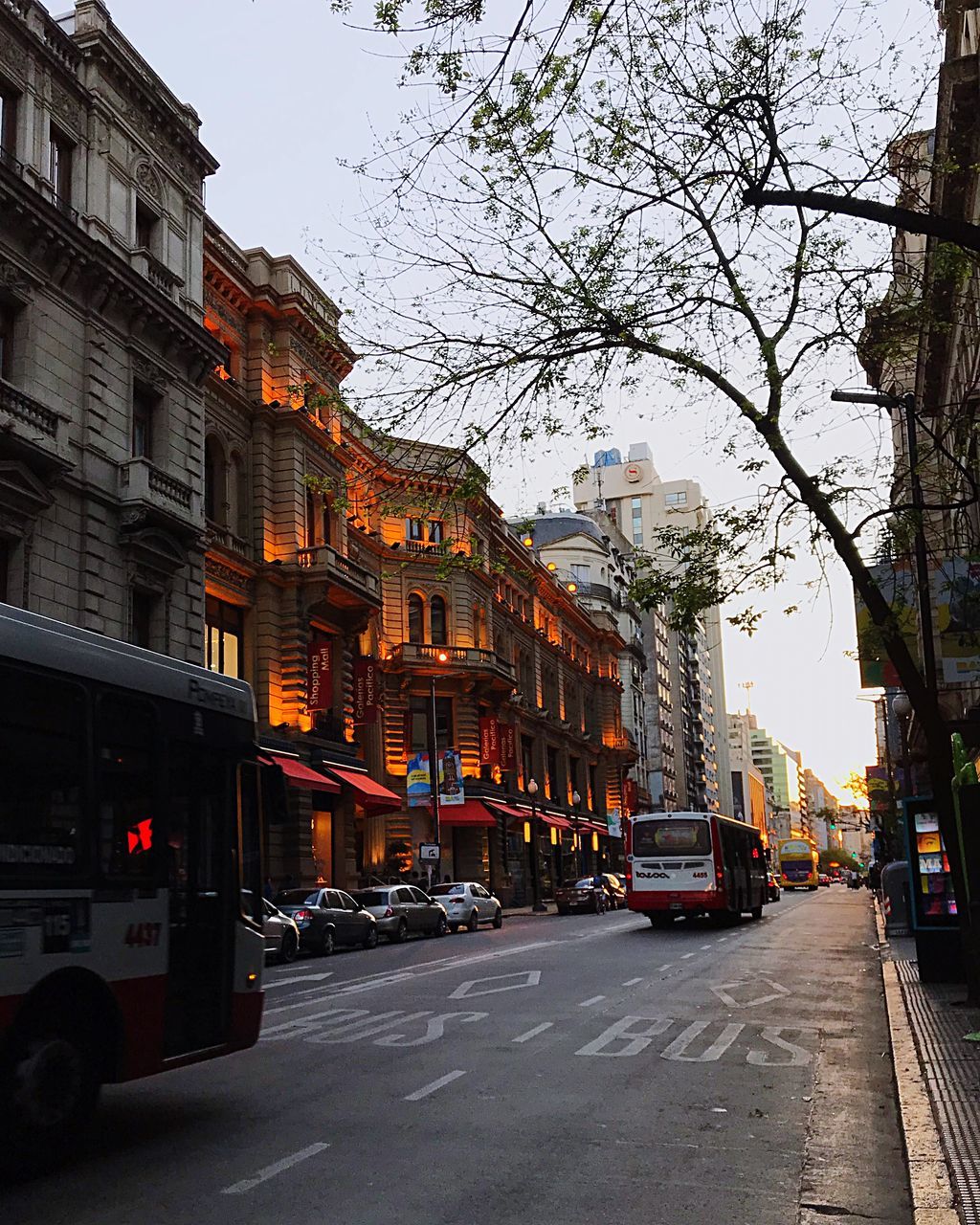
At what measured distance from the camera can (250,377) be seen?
42.1 m

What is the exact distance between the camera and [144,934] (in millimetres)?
8117

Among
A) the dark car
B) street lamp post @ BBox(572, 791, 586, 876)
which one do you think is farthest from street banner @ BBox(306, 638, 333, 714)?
street lamp post @ BBox(572, 791, 586, 876)

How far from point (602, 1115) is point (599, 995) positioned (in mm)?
8104

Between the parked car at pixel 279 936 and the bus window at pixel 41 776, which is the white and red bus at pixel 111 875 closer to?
the bus window at pixel 41 776

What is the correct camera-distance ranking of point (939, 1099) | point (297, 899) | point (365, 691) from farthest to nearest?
1. point (365, 691)
2. point (297, 899)
3. point (939, 1099)

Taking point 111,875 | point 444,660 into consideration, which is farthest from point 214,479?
point 111,875

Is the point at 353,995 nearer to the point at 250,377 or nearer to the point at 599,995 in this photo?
the point at 599,995

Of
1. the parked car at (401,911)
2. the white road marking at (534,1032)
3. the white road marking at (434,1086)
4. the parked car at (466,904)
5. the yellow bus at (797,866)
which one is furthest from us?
the yellow bus at (797,866)

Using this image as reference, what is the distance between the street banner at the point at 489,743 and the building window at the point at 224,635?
19.9 metres

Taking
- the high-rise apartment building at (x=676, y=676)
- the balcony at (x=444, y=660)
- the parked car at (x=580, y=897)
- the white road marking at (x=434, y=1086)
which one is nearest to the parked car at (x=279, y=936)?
the white road marking at (x=434, y=1086)

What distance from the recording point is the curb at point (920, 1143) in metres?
6.05

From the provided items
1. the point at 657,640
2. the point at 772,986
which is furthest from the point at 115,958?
the point at 657,640

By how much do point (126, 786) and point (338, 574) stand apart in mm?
33528

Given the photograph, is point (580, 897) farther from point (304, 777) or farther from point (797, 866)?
point (797, 866)
